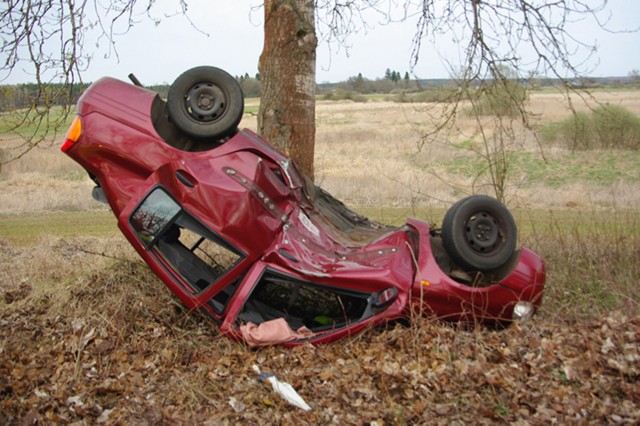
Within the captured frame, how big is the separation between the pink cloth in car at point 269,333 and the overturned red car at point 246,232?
0.01 m

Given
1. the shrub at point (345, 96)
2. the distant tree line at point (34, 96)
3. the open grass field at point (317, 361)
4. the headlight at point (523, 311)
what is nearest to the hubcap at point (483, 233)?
the headlight at point (523, 311)

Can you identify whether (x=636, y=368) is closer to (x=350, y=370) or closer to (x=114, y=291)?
(x=350, y=370)

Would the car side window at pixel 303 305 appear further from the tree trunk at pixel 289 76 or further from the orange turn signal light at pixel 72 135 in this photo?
the tree trunk at pixel 289 76

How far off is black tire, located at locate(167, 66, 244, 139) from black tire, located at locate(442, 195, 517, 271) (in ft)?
6.54

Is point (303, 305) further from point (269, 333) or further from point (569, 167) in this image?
point (569, 167)

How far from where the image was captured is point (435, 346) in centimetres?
492

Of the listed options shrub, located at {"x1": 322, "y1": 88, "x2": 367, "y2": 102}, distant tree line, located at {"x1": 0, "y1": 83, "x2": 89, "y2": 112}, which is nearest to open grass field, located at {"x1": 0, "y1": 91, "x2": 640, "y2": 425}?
distant tree line, located at {"x1": 0, "y1": 83, "x2": 89, "y2": 112}

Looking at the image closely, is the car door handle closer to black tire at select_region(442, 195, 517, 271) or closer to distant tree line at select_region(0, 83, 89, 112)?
black tire at select_region(442, 195, 517, 271)

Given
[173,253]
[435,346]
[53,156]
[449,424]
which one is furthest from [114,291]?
[53,156]

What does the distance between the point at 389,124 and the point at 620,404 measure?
41764 mm

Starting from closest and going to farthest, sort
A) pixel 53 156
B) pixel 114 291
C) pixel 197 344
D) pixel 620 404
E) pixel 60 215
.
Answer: pixel 620 404, pixel 197 344, pixel 114 291, pixel 60 215, pixel 53 156

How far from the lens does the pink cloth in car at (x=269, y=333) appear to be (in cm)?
511

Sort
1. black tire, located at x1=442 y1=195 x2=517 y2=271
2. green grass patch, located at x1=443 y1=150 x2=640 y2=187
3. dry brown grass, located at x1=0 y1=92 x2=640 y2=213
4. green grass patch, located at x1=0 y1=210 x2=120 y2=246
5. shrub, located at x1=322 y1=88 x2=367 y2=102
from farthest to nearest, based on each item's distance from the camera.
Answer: shrub, located at x1=322 y1=88 x2=367 y2=102, green grass patch, located at x1=443 y1=150 x2=640 y2=187, dry brown grass, located at x1=0 y1=92 x2=640 y2=213, green grass patch, located at x1=0 y1=210 x2=120 y2=246, black tire, located at x1=442 y1=195 x2=517 y2=271

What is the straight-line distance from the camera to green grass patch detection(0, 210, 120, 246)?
12695mm
